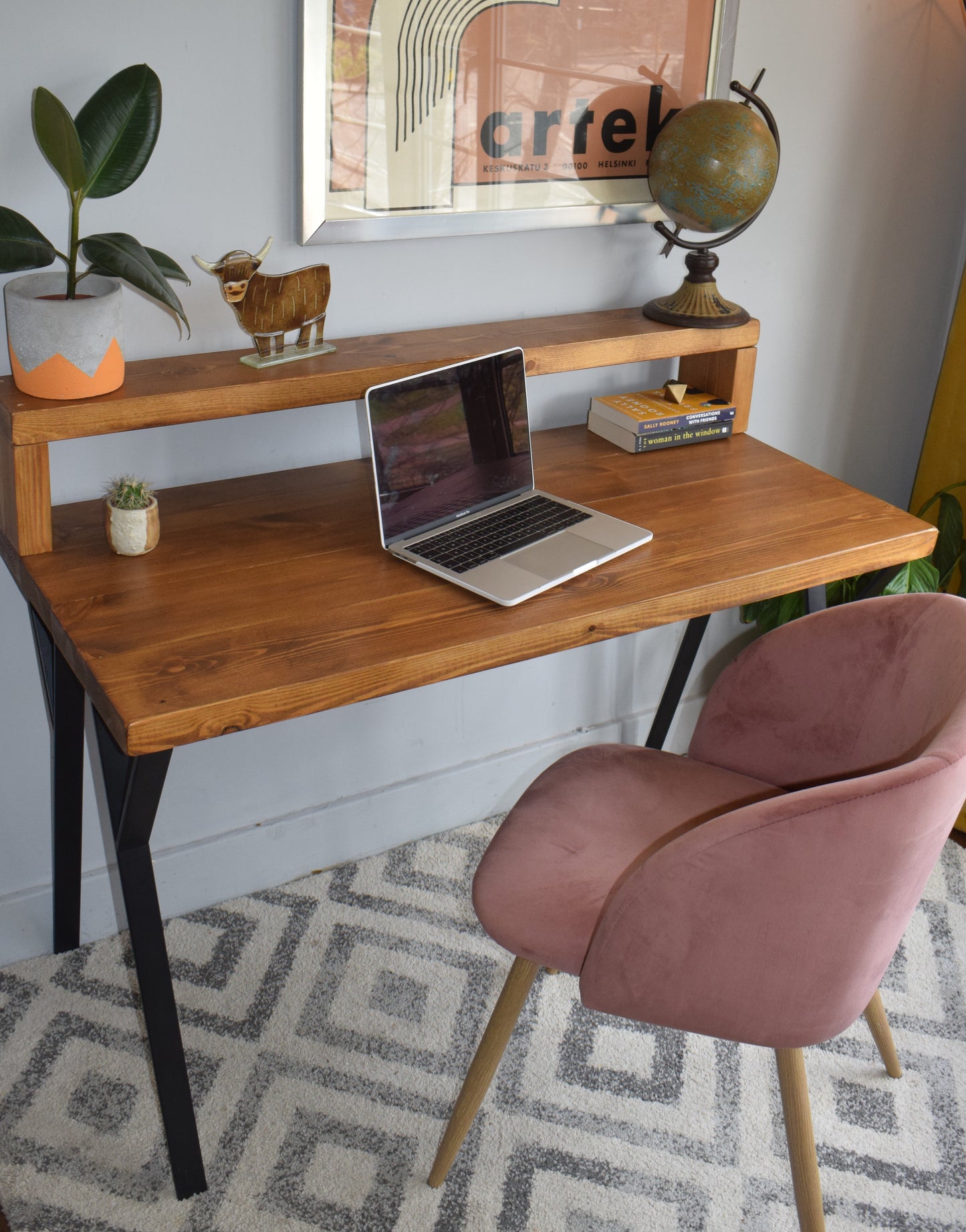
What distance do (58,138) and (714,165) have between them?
89 centimetres

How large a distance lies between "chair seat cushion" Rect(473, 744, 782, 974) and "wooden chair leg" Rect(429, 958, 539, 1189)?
6 centimetres

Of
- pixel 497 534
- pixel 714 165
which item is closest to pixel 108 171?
pixel 497 534

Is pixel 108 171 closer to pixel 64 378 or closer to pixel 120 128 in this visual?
pixel 120 128

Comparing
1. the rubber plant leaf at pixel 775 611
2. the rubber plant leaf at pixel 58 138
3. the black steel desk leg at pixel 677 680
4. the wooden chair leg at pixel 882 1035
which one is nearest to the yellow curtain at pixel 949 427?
the rubber plant leaf at pixel 775 611

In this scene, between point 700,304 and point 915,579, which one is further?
point 915,579

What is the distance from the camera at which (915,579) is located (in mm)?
1986

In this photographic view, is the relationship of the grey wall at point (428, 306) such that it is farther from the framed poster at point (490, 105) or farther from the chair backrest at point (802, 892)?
the chair backrest at point (802, 892)

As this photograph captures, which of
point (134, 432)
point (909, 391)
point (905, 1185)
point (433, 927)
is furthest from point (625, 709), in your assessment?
point (134, 432)

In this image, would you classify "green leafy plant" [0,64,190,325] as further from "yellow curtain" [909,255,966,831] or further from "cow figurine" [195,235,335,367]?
"yellow curtain" [909,255,966,831]

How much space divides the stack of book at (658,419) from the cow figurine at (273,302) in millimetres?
501

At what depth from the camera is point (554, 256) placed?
5.83ft

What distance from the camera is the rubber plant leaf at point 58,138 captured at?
1.19 metres

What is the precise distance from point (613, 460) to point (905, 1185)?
3.61 ft

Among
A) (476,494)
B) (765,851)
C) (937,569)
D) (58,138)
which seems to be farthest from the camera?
(937,569)
